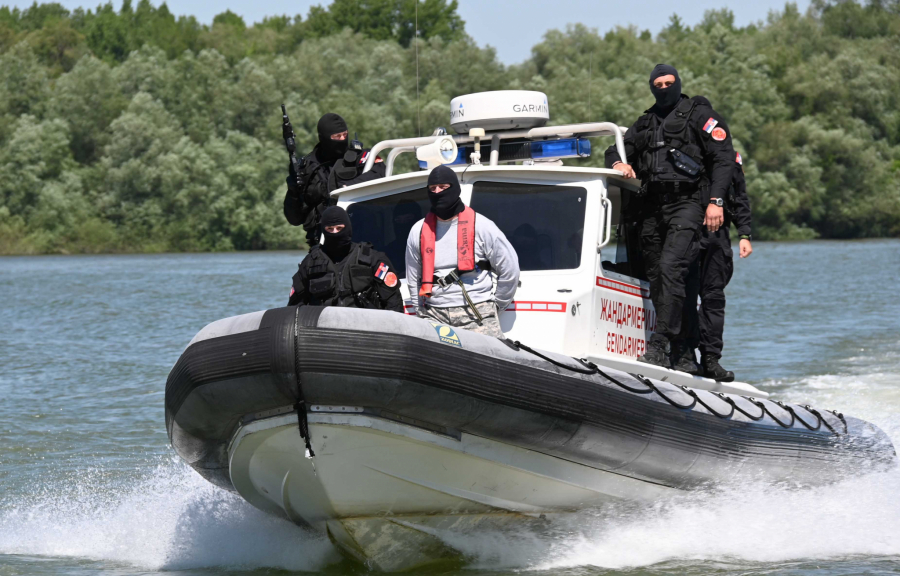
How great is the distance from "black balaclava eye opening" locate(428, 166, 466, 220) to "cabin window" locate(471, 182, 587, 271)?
60cm

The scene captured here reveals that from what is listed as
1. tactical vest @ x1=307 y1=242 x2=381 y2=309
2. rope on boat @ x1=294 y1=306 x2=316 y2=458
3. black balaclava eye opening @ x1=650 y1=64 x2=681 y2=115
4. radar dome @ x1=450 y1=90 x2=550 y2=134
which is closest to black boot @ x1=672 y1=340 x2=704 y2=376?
black balaclava eye opening @ x1=650 y1=64 x2=681 y2=115

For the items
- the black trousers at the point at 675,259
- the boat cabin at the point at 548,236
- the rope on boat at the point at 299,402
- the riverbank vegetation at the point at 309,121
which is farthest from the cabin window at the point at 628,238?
the riverbank vegetation at the point at 309,121

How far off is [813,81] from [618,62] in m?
7.39

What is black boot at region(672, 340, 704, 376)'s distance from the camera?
616 centimetres

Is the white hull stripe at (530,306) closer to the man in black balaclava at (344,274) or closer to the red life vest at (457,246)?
the red life vest at (457,246)

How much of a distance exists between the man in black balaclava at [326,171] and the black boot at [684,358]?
1.90 m

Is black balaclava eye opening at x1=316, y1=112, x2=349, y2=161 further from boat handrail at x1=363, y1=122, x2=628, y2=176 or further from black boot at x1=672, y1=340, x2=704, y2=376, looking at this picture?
black boot at x1=672, y1=340, x2=704, y2=376

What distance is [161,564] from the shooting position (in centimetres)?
578

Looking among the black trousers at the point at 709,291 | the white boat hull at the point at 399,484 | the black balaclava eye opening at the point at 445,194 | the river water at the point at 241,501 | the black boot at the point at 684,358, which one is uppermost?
the black balaclava eye opening at the point at 445,194

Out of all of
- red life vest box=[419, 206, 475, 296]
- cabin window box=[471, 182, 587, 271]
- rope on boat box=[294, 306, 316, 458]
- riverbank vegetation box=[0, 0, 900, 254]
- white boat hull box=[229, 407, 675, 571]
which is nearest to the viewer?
rope on boat box=[294, 306, 316, 458]

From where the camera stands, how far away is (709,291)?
6.20m

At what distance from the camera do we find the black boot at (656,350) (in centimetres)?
590

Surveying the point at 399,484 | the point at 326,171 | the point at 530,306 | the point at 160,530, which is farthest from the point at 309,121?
the point at 399,484

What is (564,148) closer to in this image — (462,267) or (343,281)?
(462,267)
